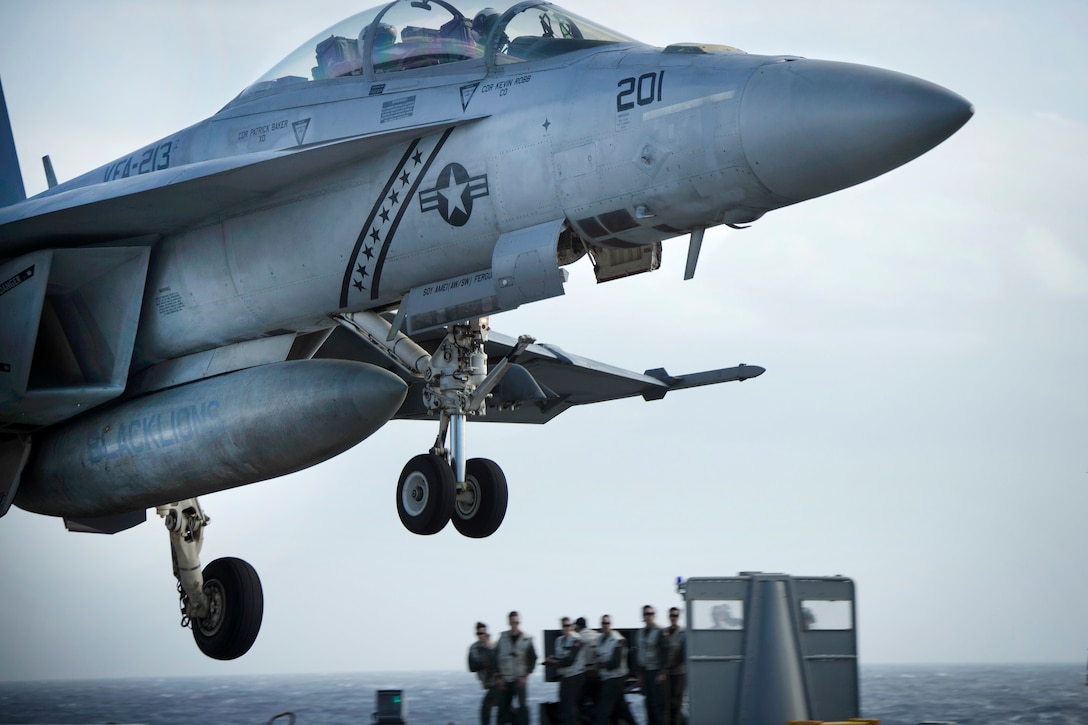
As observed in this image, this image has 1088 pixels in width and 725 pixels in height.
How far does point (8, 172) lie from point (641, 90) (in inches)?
380

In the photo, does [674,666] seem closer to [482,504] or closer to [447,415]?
[482,504]

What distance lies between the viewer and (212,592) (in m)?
12.8

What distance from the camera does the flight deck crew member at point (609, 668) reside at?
9797 mm

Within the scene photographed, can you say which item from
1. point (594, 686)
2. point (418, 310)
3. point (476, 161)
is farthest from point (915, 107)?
point (594, 686)

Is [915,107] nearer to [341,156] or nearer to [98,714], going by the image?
[341,156]

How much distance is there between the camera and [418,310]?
9.27 metres

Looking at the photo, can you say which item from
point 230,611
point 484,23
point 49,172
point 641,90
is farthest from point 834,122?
point 49,172

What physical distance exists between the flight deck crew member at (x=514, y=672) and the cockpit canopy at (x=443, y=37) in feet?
14.9

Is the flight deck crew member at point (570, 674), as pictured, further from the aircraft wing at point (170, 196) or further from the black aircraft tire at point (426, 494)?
the aircraft wing at point (170, 196)

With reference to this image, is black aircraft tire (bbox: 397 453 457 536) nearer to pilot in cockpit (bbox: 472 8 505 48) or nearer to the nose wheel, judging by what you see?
the nose wheel

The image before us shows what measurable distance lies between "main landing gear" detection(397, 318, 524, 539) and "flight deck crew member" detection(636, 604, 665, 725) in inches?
69.2

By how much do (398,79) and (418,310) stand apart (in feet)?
5.53

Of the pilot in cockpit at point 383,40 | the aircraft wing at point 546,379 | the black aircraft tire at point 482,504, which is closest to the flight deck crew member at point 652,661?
the black aircraft tire at point 482,504

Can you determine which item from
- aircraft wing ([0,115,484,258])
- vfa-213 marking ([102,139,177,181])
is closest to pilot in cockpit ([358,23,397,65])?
aircraft wing ([0,115,484,258])
